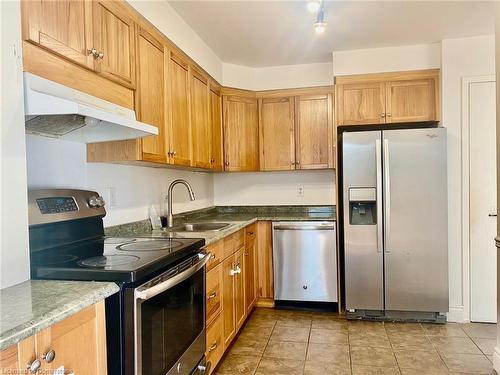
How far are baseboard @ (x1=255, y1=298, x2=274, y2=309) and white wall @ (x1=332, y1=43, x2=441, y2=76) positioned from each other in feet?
7.72

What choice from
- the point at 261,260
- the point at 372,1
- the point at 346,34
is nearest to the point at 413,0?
the point at 372,1

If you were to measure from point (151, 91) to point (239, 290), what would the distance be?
1.66 m

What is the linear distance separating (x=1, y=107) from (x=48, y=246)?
649mm

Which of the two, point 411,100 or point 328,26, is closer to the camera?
point 328,26

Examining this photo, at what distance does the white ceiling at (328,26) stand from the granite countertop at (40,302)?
2018 millimetres

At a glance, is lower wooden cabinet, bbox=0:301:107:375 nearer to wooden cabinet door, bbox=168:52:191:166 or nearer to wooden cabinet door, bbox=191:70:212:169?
wooden cabinet door, bbox=168:52:191:166

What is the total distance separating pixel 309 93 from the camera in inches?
146

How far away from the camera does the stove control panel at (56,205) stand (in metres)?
1.54

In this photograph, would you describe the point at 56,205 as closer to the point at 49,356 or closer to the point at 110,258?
the point at 110,258

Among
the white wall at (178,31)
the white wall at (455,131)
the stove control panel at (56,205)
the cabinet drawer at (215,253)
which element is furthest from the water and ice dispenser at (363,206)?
the stove control panel at (56,205)

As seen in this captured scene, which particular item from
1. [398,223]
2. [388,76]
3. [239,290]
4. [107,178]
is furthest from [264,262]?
[388,76]

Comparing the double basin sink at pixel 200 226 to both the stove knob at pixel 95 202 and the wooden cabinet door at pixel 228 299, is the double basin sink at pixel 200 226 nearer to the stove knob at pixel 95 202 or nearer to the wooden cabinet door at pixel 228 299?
the wooden cabinet door at pixel 228 299

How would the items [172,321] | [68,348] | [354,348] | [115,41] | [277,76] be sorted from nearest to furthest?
[68,348] → [172,321] → [115,41] → [354,348] → [277,76]

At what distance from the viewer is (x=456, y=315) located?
315 cm
